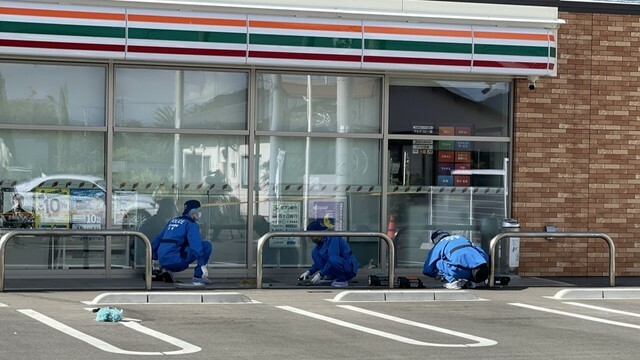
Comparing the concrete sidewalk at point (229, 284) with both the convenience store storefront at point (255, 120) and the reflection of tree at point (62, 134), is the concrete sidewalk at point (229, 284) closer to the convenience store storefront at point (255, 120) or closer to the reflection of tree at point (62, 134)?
the convenience store storefront at point (255, 120)

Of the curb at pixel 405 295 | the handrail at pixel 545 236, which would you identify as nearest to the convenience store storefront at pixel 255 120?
the handrail at pixel 545 236

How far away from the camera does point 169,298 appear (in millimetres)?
13516

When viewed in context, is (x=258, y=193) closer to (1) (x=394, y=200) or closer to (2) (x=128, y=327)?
(1) (x=394, y=200)

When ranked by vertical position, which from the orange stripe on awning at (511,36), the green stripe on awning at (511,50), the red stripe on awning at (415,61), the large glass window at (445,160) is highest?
the orange stripe on awning at (511,36)

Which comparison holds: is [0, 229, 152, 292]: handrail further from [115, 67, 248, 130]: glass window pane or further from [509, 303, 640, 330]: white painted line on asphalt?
[509, 303, 640, 330]: white painted line on asphalt

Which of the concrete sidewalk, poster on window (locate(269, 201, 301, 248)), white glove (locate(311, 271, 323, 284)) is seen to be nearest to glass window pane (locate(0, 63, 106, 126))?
the concrete sidewalk

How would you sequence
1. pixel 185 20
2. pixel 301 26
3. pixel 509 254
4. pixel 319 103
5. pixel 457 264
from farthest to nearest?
pixel 509 254, pixel 319 103, pixel 301 26, pixel 185 20, pixel 457 264

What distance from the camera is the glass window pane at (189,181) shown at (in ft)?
53.8

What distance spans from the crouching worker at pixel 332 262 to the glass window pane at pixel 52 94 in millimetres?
3429

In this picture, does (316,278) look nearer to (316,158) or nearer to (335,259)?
(335,259)

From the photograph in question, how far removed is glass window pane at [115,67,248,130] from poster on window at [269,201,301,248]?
1274 mm

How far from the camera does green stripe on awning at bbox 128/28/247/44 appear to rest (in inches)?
605

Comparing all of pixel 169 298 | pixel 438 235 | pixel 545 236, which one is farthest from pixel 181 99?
pixel 545 236

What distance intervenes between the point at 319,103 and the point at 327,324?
5905mm
